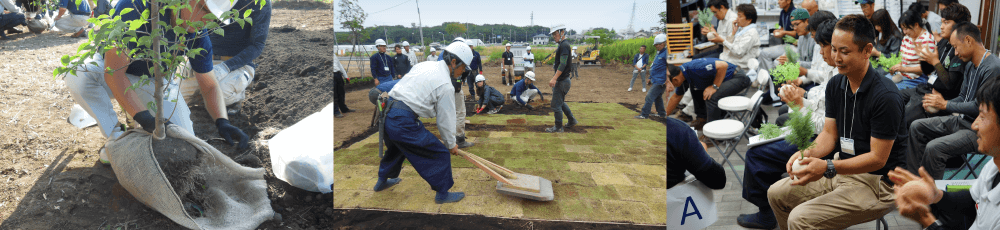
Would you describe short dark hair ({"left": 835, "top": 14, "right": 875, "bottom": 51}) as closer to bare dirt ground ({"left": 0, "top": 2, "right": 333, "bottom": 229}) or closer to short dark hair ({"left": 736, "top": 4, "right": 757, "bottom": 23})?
short dark hair ({"left": 736, "top": 4, "right": 757, "bottom": 23})

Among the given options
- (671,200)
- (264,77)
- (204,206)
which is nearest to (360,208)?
(204,206)

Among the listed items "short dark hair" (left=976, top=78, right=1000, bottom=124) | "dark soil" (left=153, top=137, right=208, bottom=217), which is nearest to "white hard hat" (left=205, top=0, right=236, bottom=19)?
"dark soil" (left=153, top=137, right=208, bottom=217)

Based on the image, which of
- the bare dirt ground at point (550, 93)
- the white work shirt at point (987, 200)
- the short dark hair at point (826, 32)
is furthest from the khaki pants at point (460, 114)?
the white work shirt at point (987, 200)

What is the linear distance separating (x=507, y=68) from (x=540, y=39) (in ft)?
1.29

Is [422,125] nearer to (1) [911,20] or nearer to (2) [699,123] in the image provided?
(2) [699,123]

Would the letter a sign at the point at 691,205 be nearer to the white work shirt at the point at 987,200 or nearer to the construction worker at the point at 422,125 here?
the white work shirt at the point at 987,200

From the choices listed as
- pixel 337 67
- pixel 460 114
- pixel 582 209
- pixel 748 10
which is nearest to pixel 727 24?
pixel 748 10

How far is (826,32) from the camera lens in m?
2.56

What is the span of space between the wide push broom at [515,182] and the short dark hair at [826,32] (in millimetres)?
2197

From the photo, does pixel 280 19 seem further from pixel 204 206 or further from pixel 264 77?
pixel 204 206

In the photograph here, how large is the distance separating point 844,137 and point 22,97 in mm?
5964

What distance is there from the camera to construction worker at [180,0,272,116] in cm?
396

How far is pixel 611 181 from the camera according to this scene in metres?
4.06

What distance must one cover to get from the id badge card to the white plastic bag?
3.93 m
